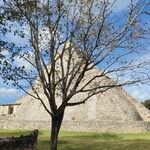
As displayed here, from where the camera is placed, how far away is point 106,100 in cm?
8062

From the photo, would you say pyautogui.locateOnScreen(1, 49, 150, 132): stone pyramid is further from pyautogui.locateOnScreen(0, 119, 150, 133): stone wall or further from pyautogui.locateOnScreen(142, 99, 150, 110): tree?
pyautogui.locateOnScreen(142, 99, 150, 110): tree

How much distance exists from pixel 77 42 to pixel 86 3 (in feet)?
7.67

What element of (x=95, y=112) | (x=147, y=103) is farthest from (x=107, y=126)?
(x=147, y=103)

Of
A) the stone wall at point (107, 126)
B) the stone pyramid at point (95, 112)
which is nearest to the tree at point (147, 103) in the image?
the stone pyramid at point (95, 112)

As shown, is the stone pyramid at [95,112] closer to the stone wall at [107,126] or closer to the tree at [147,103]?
the stone wall at [107,126]

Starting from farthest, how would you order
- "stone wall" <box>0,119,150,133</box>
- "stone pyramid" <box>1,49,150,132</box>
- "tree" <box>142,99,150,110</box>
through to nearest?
1. "tree" <box>142,99,150,110</box>
2. "stone pyramid" <box>1,49,150,132</box>
3. "stone wall" <box>0,119,150,133</box>

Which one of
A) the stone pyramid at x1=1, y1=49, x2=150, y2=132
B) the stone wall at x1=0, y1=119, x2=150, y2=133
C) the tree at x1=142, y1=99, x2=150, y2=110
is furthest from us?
the tree at x1=142, y1=99, x2=150, y2=110

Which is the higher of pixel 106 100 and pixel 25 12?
pixel 106 100

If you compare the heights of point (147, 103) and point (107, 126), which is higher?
point (147, 103)

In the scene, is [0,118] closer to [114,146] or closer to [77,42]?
[114,146]

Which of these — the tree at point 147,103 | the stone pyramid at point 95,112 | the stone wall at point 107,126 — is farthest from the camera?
the tree at point 147,103

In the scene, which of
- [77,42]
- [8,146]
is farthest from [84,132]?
[8,146]

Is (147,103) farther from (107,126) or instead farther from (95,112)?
(107,126)

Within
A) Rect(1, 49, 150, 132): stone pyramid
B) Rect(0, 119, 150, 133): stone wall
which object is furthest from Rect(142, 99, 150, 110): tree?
Rect(0, 119, 150, 133): stone wall
